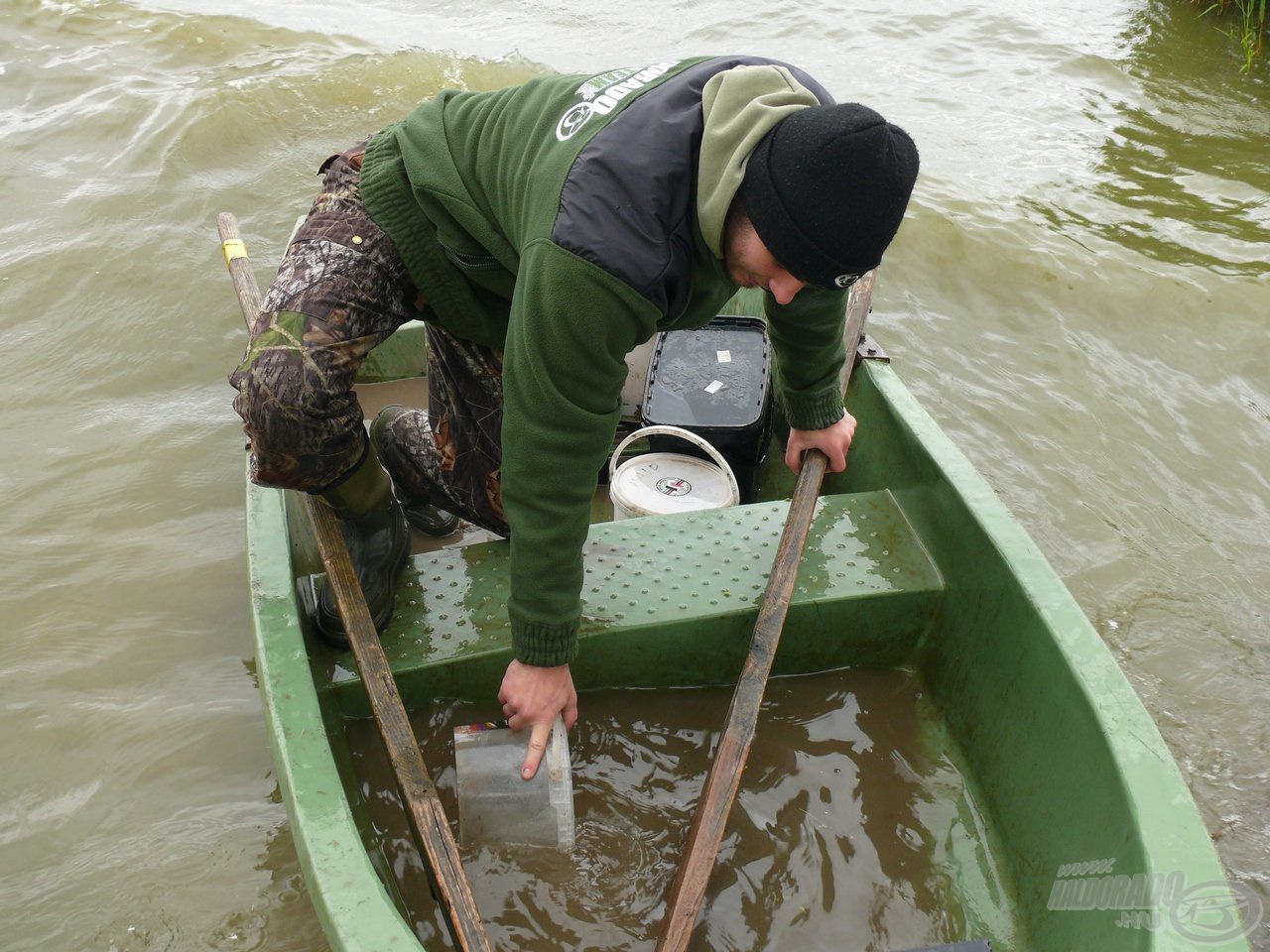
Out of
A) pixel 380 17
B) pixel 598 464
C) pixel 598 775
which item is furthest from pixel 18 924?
pixel 380 17

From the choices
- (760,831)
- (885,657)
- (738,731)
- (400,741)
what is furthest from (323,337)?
(885,657)

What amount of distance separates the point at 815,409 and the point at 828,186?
3.58ft

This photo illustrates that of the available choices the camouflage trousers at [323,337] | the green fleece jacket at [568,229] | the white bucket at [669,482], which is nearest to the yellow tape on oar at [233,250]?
the camouflage trousers at [323,337]

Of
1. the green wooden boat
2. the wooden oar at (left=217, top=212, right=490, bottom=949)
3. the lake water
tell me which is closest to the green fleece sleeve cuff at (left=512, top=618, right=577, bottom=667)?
the wooden oar at (left=217, top=212, right=490, bottom=949)

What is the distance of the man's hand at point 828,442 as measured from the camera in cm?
254

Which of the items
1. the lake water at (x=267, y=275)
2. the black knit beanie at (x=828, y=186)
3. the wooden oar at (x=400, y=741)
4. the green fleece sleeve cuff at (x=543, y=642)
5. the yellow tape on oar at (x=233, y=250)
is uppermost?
the black knit beanie at (x=828, y=186)

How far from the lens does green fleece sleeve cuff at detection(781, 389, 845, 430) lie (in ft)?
8.16

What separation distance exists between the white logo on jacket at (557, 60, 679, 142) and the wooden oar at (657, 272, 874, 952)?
1057 mm

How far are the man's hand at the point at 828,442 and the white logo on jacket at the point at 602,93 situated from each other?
1.05m

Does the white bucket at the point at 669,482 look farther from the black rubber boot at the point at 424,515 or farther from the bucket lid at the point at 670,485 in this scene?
the black rubber boot at the point at 424,515

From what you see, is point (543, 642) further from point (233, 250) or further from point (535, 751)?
point (233, 250)

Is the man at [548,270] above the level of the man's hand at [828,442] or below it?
above

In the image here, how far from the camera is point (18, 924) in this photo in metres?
2.18

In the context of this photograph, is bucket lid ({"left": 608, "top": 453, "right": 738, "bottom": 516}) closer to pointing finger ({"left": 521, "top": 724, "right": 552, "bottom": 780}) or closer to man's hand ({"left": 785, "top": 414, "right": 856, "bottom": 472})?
man's hand ({"left": 785, "top": 414, "right": 856, "bottom": 472})
